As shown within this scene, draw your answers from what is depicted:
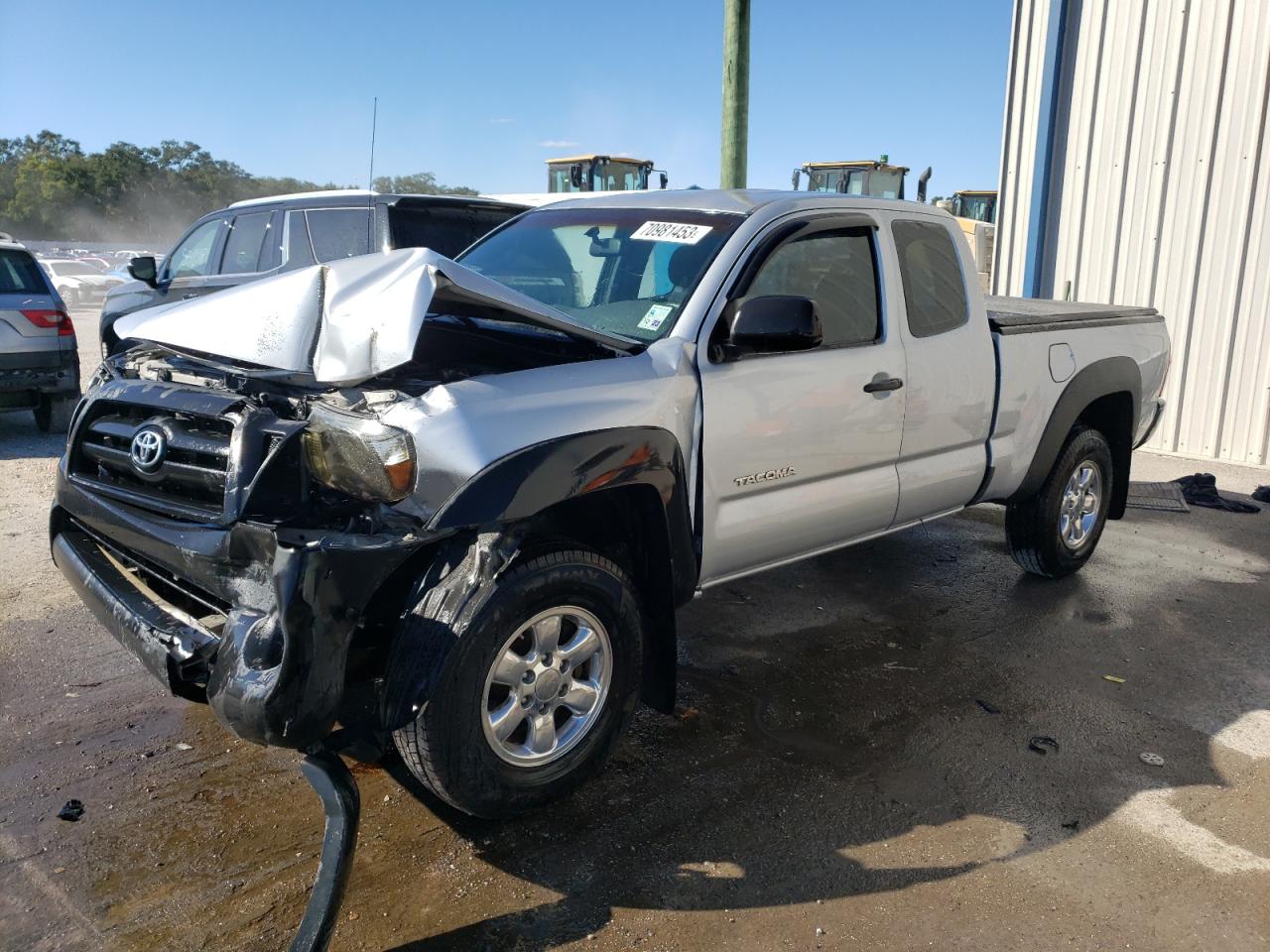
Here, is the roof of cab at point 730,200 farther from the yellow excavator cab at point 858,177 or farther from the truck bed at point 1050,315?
the yellow excavator cab at point 858,177

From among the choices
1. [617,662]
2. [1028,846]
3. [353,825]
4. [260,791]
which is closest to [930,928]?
[1028,846]

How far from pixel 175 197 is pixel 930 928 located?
7086cm

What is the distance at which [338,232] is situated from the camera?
24.7 feet

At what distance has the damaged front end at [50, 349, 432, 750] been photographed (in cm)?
248

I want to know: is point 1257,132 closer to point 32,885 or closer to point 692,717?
point 692,717

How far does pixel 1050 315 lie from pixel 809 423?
2.06 meters

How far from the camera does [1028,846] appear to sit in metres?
3.05

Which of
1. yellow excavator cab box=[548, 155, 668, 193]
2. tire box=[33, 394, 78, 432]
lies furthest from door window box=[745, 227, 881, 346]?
yellow excavator cab box=[548, 155, 668, 193]

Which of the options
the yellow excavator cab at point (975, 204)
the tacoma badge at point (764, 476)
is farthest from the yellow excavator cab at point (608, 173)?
the tacoma badge at point (764, 476)

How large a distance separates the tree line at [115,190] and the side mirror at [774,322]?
5725 centimetres

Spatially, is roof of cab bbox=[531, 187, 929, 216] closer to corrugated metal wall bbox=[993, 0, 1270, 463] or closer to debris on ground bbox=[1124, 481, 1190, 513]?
debris on ground bbox=[1124, 481, 1190, 513]

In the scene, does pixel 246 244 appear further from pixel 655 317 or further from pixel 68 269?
pixel 68 269

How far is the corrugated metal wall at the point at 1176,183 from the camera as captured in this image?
8461 mm

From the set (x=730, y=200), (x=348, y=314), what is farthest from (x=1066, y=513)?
(x=348, y=314)
